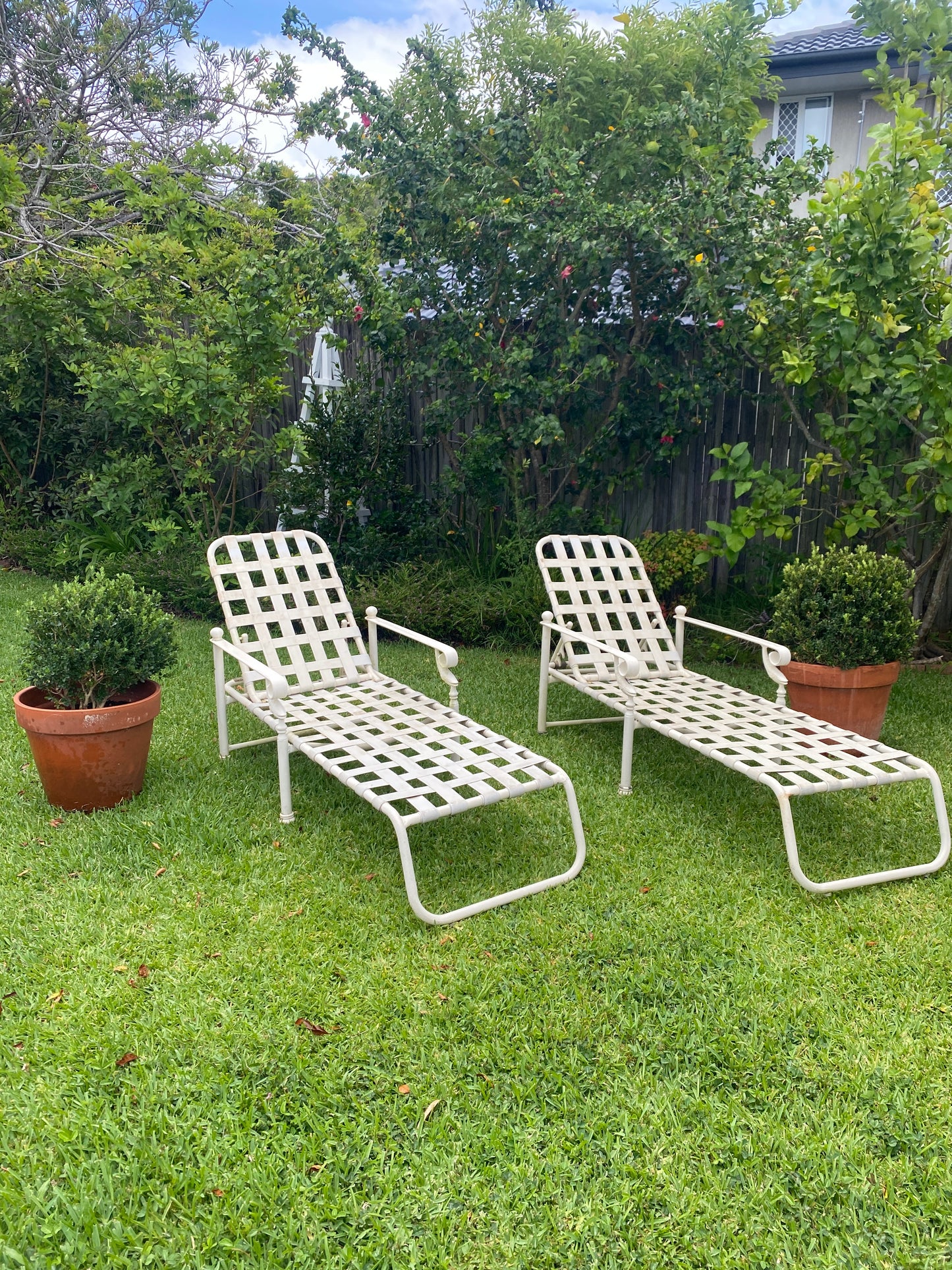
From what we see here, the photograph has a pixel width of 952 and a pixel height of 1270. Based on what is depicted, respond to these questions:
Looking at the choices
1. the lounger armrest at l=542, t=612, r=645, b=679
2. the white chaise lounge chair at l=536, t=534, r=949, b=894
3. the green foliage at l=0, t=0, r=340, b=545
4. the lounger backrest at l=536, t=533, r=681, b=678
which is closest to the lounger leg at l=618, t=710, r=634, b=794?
the white chaise lounge chair at l=536, t=534, r=949, b=894

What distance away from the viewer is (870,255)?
4406mm

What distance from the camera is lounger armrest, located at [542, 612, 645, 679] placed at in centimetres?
372

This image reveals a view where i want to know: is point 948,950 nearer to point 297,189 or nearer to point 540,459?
point 540,459

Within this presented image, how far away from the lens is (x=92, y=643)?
3439 mm

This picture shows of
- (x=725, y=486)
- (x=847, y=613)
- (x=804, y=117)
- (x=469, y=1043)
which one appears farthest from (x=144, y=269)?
(x=804, y=117)

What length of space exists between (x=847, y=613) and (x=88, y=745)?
3.29m

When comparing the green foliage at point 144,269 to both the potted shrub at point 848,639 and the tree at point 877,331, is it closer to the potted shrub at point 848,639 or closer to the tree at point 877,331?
the tree at point 877,331

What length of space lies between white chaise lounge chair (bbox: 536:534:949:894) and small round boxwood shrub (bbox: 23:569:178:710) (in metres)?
1.86

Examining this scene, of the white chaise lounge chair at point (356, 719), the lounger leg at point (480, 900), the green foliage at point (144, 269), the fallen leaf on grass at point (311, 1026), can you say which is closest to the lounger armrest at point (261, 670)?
the white chaise lounge chair at point (356, 719)

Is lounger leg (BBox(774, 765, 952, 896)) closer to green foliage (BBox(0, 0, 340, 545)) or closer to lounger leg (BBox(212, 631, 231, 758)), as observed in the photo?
lounger leg (BBox(212, 631, 231, 758))

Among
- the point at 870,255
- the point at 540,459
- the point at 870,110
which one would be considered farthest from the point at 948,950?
the point at 870,110

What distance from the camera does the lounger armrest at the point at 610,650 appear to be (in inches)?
147

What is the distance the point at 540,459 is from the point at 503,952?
4.57 m

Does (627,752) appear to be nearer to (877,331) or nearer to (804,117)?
(877,331)
